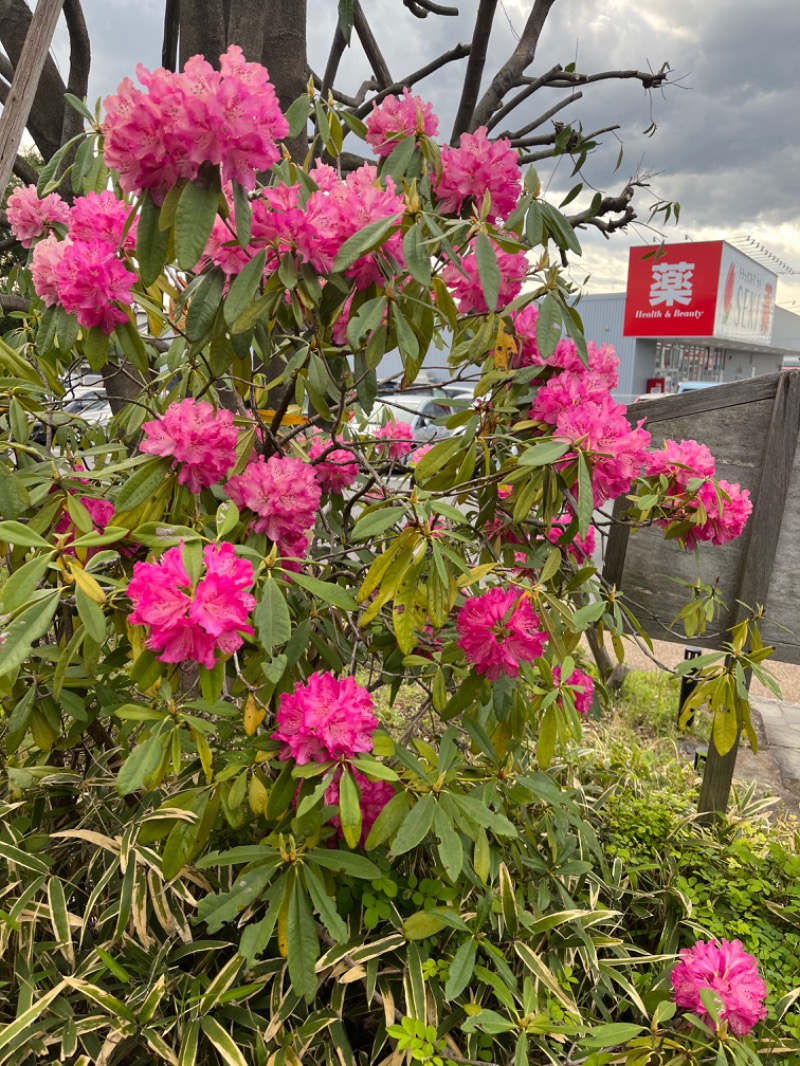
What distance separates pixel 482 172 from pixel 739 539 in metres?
1.27

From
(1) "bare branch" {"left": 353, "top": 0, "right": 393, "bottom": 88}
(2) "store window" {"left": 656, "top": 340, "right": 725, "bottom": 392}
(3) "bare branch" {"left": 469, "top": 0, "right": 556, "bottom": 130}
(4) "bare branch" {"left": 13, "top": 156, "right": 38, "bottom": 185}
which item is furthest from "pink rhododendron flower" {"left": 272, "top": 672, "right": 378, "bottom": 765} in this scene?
(2) "store window" {"left": 656, "top": 340, "right": 725, "bottom": 392}

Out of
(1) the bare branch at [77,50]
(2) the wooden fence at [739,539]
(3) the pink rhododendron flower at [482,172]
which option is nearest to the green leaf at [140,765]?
(3) the pink rhododendron flower at [482,172]

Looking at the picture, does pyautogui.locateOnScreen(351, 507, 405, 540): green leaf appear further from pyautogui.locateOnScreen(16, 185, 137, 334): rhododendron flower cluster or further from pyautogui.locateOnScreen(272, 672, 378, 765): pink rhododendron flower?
pyautogui.locateOnScreen(16, 185, 137, 334): rhododendron flower cluster

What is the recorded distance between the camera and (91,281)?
3.62ft

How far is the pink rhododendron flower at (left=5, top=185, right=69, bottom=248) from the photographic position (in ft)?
4.96

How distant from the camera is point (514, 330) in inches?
53.1

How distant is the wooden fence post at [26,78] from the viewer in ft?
4.20

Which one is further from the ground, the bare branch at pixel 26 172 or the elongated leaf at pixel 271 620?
the bare branch at pixel 26 172

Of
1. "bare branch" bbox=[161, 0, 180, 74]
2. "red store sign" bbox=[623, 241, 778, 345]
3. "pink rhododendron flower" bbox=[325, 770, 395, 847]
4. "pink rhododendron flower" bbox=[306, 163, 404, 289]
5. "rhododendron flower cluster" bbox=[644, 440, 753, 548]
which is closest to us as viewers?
"pink rhododendron flower" bbox=[306, 163, 404, 289]

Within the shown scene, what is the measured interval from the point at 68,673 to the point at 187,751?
0.27 metres

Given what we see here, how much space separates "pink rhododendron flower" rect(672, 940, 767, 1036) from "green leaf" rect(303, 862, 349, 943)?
0.67m

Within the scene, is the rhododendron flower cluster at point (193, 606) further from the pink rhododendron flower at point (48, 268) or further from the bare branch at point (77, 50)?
the bare branch at point (77, 50)

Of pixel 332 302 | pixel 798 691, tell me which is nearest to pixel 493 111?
pixel 332 302

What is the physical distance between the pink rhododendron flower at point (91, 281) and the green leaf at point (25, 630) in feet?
1.53
